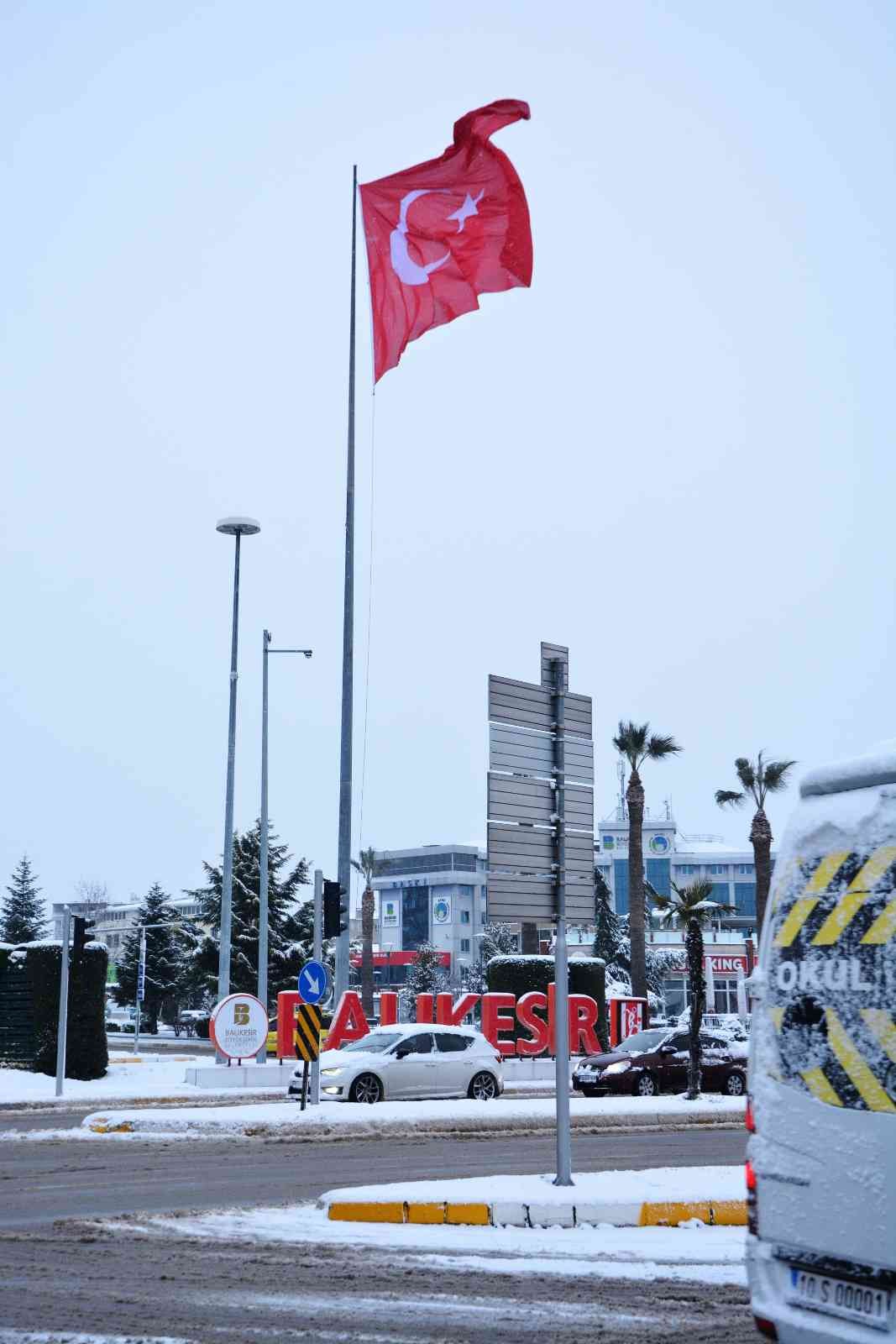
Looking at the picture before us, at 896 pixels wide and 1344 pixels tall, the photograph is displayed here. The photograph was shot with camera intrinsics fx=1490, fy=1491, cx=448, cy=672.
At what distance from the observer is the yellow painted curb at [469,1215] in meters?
11.6

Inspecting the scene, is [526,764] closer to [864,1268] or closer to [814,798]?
[814,798]

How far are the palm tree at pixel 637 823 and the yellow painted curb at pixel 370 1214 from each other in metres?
37.1

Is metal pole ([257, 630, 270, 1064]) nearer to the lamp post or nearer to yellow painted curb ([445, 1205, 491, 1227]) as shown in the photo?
the lamp post

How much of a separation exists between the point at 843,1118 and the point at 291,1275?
5.13 meters

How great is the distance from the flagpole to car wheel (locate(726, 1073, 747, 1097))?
827cm

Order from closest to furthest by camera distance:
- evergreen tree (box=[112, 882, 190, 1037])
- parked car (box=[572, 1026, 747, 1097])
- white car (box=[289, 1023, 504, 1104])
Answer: white car (box=[289, 1023, 504, 1104])
parked car (box=[572, 1026, 747, 1097])
evergreen tree (box=[112, 882, 190, 1037])

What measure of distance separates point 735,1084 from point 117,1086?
510 inches

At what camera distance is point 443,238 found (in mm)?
23219

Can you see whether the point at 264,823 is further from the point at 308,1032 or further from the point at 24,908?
the point at 24,908

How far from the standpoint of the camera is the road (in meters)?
7.50

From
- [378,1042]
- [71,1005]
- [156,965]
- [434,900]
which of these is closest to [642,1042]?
[378,1042]

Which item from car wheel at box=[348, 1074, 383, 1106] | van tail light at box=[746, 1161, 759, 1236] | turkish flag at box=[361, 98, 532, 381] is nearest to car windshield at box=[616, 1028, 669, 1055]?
car wheel at box=[348, 1074, 383, 1106]

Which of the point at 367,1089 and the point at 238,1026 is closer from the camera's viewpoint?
the point at 367,1089

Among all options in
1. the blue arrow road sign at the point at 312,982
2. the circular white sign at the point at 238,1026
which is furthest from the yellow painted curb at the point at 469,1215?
the circular white sign at the point at 238,1026
